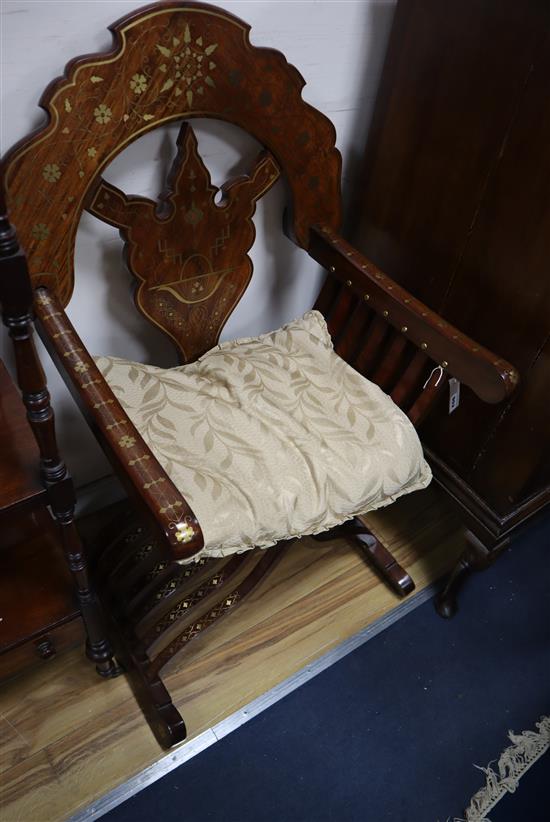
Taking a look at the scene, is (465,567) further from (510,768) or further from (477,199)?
(477,199)

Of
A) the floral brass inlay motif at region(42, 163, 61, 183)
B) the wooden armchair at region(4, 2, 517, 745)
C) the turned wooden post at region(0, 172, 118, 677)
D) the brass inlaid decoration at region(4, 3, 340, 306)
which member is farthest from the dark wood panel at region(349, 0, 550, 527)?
the turned wooden post at region(0, 172, 118, 677)

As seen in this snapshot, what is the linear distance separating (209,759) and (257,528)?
50 cm

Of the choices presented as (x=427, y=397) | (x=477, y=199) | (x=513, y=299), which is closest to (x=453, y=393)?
(x=427, y=397)

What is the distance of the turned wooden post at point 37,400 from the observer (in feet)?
1.88

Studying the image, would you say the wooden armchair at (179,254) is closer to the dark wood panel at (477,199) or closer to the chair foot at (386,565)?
the dark wood panel at (477,199)

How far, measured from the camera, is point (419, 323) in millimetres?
1004

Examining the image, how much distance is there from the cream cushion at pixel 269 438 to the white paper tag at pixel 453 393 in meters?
0.10

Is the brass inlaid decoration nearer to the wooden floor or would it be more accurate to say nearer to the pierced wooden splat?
the pierced wooden splat

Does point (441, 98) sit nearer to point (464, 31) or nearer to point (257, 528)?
point (464, 31)

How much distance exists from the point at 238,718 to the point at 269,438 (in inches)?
21.1

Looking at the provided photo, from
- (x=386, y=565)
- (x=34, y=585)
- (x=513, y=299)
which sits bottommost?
(x=386, y=565)

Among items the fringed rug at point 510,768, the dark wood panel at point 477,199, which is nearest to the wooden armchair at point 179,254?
the dark wood panel at point 477,199

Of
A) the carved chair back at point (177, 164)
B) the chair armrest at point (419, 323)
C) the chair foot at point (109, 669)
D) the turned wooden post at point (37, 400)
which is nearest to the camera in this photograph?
the turned wooden post at point (37, 400)

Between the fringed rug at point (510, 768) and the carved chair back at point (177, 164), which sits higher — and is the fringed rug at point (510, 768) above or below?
below
